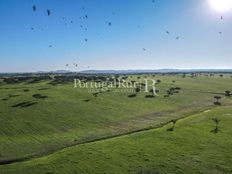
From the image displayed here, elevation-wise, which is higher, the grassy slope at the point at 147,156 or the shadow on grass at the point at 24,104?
the shadow on grass at the point at 24,104

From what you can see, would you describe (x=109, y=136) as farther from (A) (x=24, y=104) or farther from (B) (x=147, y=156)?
(A) (x=24, y=104)

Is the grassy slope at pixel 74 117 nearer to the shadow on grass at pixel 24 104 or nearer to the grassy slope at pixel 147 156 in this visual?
the shadow on grass at pixel 24 104

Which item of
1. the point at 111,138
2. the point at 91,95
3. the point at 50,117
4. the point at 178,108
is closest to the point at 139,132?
the point at 111,138

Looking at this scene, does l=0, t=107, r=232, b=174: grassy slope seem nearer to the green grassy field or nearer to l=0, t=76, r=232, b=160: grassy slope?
the green grassy field

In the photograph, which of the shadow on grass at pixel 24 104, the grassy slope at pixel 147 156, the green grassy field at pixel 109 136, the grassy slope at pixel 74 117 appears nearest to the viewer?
the grassy slope at pixel 147 156

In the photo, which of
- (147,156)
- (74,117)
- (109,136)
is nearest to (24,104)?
(74,117)

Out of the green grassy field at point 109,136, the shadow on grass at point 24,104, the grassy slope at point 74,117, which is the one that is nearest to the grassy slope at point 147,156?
the green grassy field at point 109,136
